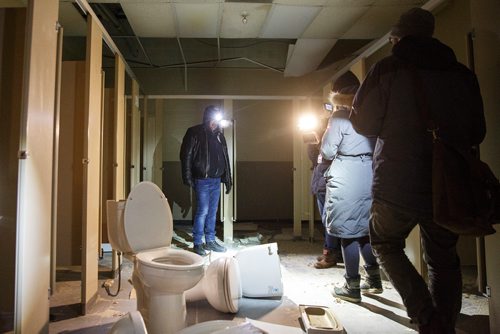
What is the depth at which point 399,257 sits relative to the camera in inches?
51.3

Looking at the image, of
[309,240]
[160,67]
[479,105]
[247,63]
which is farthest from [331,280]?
[160,67]

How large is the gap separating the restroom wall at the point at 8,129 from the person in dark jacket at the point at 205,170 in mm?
1591

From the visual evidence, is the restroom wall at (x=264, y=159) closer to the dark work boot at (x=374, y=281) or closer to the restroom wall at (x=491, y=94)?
the dark work boot at (x=374, y=281)

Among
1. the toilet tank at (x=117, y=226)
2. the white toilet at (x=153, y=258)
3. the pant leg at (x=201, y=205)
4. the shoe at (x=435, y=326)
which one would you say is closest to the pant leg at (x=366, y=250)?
the shoe at (x=435, y=326)

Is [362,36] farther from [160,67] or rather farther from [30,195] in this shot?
[30,195]

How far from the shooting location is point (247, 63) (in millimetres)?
4246

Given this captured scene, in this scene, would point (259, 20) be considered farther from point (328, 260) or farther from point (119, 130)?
point (328, 260)

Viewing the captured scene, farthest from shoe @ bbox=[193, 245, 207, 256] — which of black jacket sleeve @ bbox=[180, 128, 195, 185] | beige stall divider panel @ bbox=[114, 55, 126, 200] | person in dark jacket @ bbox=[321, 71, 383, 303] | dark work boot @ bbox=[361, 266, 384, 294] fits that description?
dark work boot @ bbox=[361, 266, 384, 294]

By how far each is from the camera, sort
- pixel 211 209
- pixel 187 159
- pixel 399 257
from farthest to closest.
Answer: pixel 211 209
pixel 187 159
pixel 399 257

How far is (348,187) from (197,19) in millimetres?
1901

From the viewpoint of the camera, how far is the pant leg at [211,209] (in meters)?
3.29

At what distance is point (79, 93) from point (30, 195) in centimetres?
155

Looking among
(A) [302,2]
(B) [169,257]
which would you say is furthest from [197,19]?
(B) [169,257]

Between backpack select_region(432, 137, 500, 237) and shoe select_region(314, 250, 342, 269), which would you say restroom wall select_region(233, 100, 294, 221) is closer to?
shoe select_region(314, 250, 342, 269)
